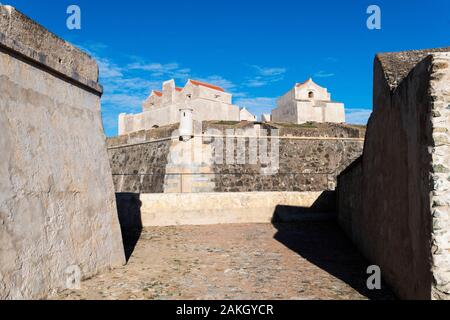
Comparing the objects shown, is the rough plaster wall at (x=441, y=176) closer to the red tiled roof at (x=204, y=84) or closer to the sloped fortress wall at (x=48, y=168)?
the sloped fortress wall at (x=48, y=168)

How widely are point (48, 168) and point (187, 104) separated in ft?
114

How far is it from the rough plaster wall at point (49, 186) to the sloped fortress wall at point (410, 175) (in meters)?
4.35

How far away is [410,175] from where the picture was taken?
445 cm

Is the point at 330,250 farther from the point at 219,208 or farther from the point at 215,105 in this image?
the point at 215,105

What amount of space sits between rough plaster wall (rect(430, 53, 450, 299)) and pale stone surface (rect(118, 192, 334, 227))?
781cm

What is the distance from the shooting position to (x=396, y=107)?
5.19m

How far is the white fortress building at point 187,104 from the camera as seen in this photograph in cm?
3994

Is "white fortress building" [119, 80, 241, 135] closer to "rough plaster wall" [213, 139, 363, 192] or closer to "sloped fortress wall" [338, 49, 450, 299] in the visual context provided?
"rough plaster wall" [213, 139, 363, 192]

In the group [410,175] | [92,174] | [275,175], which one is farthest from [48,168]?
[275,175]

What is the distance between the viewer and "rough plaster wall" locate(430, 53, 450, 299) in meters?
3.71

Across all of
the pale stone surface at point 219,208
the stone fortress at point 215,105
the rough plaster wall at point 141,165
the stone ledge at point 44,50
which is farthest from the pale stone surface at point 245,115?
the stone ledge at point 44,50
